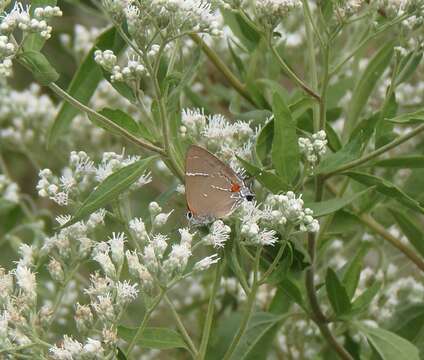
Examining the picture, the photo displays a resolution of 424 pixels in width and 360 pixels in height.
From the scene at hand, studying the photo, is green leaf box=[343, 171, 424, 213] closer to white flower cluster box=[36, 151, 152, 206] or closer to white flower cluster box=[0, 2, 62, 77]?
white flower cluster box=[36, 151, 152, 206]

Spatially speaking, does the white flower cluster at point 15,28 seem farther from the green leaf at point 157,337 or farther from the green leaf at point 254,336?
the green leaf at point 254,336

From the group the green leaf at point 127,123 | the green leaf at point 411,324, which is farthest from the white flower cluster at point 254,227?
the green leaf at point 411,324

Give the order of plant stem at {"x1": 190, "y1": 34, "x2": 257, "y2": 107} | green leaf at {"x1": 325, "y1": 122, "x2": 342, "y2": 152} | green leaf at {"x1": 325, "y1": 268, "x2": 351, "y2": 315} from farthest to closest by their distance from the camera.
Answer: plant stem at {"x1": 190, "y1": 34, "x2": 257, "y2": 107}, green leaf at {"x1": 325, "y1": 122, "x2": 342, "y2": 152}, green leaf at {"x1": 325, "y1": 268, "x2": 351, "y2": 315}

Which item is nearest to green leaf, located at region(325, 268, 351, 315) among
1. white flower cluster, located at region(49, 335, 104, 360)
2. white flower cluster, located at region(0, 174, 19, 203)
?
white flower cluster, located at region(49, 335, 104, 360)

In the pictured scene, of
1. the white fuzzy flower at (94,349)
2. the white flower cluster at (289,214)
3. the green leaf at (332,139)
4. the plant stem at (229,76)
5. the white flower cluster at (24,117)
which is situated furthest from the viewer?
the white flower cluster at (24,117)

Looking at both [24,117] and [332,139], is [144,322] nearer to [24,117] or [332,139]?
[332,139]

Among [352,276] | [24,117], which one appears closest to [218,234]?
[352,276]

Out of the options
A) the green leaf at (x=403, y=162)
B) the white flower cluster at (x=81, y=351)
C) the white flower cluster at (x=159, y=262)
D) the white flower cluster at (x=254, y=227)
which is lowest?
the white flower cluster at (x=81, y=351)
